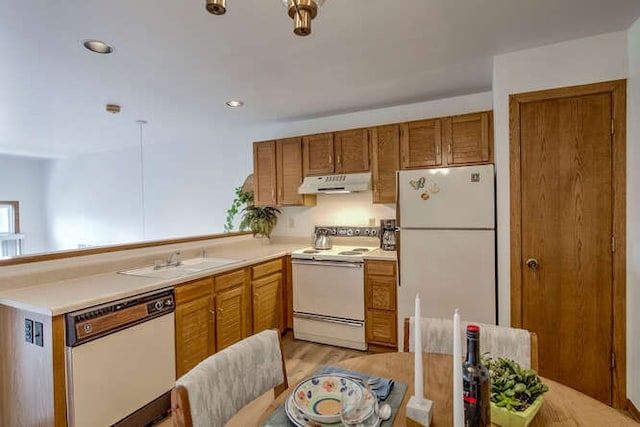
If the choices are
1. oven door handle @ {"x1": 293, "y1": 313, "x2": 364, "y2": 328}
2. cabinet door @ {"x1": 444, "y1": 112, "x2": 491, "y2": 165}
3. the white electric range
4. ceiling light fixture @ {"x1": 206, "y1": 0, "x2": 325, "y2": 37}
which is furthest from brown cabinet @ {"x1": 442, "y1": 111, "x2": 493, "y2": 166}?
ceiling light fixture @ {"x1": 206, "y1": 0, "x2": 325, "y2": 37}

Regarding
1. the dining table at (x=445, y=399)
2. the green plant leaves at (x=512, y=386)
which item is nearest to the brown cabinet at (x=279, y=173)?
the dining table at (x=445, y=399)

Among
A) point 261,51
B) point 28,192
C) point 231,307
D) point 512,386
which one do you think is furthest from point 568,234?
point 28,192

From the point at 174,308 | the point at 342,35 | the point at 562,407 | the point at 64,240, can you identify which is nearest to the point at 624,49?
the point at 342,35

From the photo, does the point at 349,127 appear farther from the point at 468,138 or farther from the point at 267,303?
the point at 267,303

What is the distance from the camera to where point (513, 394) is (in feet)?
2.72

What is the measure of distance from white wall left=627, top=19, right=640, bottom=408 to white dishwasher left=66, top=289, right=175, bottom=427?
2902 mm

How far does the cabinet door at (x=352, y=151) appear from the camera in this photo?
322cm

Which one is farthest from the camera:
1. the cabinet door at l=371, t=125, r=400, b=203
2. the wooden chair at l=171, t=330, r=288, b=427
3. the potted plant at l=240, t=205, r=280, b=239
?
the potted plant at l=240, t=205, r=280, b=239

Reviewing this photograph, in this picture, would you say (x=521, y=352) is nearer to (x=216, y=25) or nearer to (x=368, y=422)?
(x=368, y=422)

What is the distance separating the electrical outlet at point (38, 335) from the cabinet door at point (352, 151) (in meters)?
2.56

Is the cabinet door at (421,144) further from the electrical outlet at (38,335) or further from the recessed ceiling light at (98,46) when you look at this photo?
the electrical outlet at (38,335)

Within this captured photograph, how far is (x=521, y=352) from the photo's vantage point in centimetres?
123

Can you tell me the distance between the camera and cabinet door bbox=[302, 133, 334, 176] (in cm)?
338

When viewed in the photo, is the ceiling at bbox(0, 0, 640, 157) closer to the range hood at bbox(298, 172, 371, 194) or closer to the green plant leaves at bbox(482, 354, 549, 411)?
the range hood at bbox(298, 172, 371, 194)
